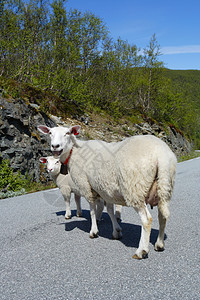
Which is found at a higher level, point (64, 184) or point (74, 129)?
point (74, 129)

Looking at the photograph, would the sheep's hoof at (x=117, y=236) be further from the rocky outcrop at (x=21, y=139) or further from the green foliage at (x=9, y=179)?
the rocky outcrop at (x=21, y=139)

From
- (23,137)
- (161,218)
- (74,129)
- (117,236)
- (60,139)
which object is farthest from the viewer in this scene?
(23,137)

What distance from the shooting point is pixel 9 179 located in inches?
335

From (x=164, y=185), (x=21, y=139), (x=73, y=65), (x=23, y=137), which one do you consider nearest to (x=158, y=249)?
(x=164, y=185)

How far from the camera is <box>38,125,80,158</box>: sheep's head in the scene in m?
3.99

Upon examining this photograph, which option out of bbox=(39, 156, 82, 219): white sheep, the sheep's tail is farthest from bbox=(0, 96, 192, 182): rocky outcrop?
the sheep's tail

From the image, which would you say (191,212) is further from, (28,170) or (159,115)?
(159,115)

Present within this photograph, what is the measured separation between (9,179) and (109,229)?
5.24 meters

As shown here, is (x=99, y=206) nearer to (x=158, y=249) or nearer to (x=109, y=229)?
(x=109, y=229)

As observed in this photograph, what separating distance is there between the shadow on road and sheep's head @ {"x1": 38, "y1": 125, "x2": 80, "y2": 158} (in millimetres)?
1376

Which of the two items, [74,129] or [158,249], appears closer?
[158,249]

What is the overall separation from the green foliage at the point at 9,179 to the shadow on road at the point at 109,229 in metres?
3.65

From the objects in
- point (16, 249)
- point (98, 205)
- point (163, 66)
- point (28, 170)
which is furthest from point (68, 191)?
point (163, 66)

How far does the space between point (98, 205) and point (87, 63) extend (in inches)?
789
